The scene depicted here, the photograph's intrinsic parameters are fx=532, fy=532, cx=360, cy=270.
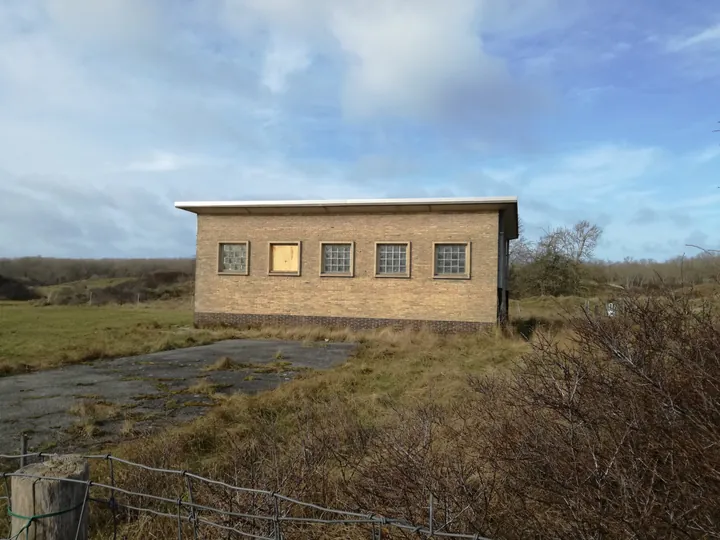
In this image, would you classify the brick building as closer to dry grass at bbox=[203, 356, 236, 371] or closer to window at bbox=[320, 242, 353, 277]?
window at bbox=[320, 242, 353, 277]

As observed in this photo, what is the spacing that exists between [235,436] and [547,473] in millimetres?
Answer: 4278

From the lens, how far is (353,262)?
22.2 m

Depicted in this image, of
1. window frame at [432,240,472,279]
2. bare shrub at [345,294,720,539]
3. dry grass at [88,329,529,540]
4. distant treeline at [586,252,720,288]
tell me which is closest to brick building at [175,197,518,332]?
window frame at [432,240,472,279]

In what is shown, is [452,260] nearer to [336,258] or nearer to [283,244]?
[336,258]

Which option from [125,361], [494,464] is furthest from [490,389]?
[125,361]

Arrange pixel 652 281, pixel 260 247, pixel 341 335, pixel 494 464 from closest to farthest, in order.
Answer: pixel 494 464
pixel 652 281
pixel 341 335
pixel 260 247

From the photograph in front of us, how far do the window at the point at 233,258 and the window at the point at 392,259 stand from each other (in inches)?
238

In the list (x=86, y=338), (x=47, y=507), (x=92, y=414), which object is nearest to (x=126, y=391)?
(x=92, y=414)

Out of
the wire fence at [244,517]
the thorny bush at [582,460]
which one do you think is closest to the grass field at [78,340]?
the wire fence at [244,517]

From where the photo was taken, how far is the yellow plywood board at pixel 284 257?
23094mm

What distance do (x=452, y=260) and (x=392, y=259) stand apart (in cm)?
246

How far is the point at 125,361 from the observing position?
48.2ft

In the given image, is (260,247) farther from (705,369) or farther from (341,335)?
(705,369)

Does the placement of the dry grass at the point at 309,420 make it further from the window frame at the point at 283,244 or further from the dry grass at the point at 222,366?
the window frame at the point at 283,244
